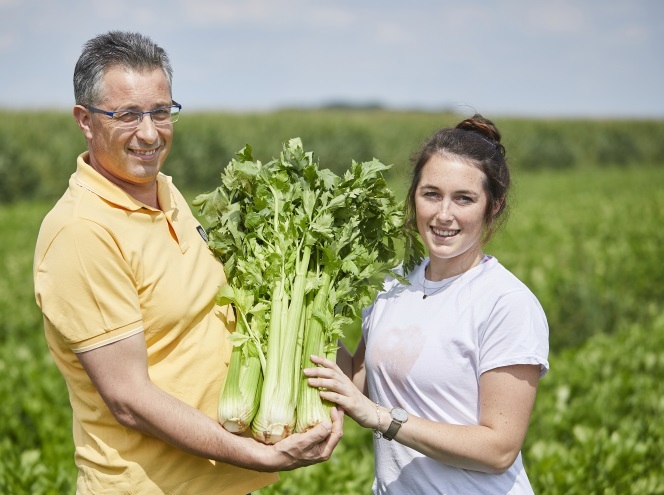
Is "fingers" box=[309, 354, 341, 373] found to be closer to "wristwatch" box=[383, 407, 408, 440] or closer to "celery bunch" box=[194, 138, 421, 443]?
"celery bunch" box=[194, 138, 421, 443]

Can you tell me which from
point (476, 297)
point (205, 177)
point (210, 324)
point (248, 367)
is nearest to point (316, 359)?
point (248, 367)

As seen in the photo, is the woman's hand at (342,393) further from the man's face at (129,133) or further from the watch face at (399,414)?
the man's face at (129,133)

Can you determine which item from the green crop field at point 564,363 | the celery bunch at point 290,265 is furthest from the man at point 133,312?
the green crop field at point 564,363

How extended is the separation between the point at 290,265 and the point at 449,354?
0.68m

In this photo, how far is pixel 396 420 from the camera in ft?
8.61

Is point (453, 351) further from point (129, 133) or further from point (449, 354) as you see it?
point (129, 133)

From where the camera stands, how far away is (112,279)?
2.42 meters

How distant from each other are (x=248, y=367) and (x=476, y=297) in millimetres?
876

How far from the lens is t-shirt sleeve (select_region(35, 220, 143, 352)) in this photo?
2.40 meters

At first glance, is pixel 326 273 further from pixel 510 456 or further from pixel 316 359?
pixel 510 456

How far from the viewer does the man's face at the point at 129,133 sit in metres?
2.53

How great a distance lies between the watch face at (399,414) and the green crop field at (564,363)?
1.05 metres

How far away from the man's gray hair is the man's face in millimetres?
23

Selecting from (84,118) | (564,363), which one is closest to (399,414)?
(84,118)
